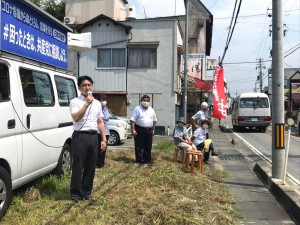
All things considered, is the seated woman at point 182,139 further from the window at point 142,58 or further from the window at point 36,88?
the window at point 142,58

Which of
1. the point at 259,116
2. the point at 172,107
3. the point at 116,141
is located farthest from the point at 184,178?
the point at 259,116

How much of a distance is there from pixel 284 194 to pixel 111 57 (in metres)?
17.9

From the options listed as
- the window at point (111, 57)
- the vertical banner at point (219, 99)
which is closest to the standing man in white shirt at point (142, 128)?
the vertical banner at point (219, 99)

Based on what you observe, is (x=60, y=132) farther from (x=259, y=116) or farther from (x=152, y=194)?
(x=259, y=116)

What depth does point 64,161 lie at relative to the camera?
7.00 meters

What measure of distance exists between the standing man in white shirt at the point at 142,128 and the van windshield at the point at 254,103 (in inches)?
705

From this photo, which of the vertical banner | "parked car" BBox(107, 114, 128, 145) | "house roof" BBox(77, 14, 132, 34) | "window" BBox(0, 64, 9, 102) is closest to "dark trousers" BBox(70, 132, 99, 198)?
"window" BBox(0, 64, 9, 102)

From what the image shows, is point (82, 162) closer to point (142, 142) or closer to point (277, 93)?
point (142, 142)

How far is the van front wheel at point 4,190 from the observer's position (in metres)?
4.51

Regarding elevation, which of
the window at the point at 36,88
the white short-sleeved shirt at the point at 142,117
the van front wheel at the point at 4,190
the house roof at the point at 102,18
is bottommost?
the van front wheel at the point at 4,190

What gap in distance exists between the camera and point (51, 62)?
22.1ft

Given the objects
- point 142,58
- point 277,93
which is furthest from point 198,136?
point 142,58

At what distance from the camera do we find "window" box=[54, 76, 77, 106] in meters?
6.68

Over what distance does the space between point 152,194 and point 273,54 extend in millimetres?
3715
